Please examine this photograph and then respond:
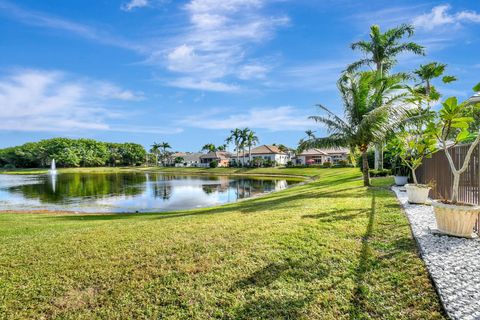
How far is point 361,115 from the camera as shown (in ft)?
50.9

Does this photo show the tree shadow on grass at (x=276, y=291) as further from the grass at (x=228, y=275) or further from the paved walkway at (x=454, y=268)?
the paved walkway at (x=454, y=268)

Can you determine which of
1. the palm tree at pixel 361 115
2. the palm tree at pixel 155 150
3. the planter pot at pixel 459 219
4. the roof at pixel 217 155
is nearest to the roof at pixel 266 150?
the roof at pixel 217 155

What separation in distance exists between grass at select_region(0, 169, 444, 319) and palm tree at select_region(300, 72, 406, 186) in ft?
28.8

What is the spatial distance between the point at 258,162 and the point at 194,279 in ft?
190

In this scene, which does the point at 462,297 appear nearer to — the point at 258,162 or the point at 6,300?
the point at 6,300

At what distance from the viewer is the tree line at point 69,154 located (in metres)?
83.9

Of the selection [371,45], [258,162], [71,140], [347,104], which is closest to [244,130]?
[258,162]

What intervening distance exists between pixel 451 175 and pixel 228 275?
24.6 feet

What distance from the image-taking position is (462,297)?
3.37 meters

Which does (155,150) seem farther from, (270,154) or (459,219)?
(459,219)

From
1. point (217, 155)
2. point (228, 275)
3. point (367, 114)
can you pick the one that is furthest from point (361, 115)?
point (217, 155)

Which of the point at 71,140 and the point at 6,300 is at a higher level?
the point at 71,140

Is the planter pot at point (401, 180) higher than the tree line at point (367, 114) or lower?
lower

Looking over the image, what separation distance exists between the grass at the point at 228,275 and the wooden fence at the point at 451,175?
1845mm
